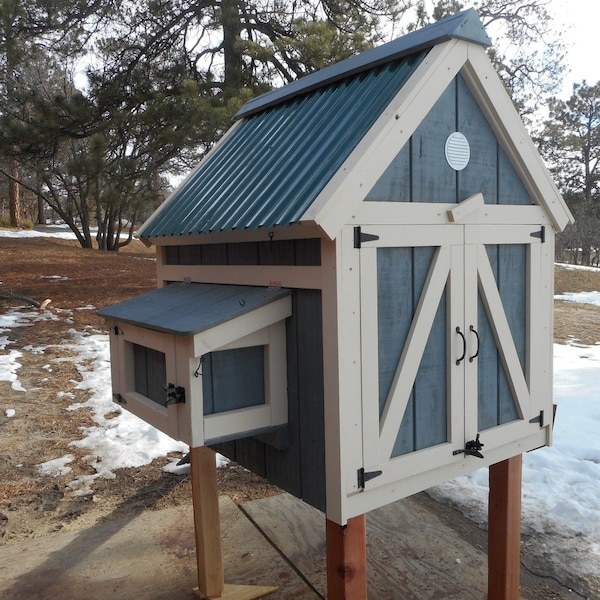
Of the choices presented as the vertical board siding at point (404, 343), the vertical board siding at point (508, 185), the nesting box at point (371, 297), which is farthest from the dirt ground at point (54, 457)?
the vertical board siding at point (508, 185)

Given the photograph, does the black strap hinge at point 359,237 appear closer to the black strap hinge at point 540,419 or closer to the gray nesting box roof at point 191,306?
the gray nesting box roof at point 191,306

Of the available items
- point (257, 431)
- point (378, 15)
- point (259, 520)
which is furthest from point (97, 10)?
point (257, 431)

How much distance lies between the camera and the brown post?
10.1 ft

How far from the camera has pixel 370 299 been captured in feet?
6.87

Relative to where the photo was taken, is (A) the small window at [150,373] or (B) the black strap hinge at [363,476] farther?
(A) the small window at [150,373]

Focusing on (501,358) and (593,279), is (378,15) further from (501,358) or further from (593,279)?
(593,279)

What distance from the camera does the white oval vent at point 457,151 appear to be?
7.58 ft

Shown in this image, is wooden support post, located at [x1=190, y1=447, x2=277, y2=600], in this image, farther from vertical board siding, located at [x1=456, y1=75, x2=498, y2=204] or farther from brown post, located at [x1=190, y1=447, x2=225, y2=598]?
vertical board siding, located at [x1=456, y1=75, x2=498, y2=204]

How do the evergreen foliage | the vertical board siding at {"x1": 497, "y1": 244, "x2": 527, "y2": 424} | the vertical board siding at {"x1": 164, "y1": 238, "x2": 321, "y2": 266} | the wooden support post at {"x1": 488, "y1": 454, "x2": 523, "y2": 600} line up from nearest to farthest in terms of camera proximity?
the vertical board siding at {"x1": 164, "y1": 238, "x2": 321, "y2": 266} < the vertical board siding at {"x1": 497, "y1": 244, "x2": 527, "y2": 424} < the wooden support post at {"x1": 488, "y1": 454, "x2": 523, "y2": 600} < the evergreen foliage

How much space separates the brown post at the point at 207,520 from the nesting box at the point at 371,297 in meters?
0.45

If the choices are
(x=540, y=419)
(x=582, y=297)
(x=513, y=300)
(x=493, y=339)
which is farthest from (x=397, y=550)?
(x=582, y=297)

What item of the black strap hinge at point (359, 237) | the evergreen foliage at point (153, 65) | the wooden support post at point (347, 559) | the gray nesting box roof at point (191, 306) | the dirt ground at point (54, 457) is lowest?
the dirt ground at point (54, 457)

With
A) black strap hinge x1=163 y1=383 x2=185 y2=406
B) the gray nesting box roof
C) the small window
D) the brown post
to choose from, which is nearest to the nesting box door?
the gray nesting box roof

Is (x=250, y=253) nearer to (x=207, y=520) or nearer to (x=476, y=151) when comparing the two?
(x=476, y=151)
